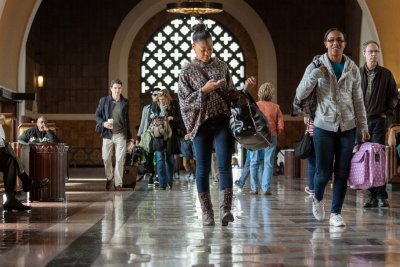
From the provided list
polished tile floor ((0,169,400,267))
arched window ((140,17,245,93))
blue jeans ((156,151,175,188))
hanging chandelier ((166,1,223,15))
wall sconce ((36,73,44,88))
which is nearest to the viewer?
polished tile floor ((0,169,400,267))

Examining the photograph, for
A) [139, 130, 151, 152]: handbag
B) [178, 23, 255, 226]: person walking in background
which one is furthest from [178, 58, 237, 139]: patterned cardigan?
[139, 130, 151, 152]: handbag

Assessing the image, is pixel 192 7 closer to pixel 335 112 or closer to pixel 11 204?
pixel 11 204

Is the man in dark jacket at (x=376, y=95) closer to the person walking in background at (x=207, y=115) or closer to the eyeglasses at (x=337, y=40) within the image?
the eyeglasses at (x=337, y=40)

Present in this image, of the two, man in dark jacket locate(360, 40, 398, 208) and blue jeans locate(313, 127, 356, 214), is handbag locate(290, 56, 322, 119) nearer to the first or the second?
blue jeans locate(313, 127, 356, 214)

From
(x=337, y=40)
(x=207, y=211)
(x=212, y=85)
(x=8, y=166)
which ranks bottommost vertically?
(x=207, y=211)

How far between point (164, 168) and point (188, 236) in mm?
6406

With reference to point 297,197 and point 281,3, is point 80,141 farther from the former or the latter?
point 297,197

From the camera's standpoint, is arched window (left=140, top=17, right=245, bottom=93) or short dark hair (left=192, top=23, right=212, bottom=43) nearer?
short dark hair (left=192, top=23, right=212, bottom=43)

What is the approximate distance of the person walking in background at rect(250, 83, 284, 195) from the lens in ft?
35.4

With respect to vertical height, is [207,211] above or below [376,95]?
below

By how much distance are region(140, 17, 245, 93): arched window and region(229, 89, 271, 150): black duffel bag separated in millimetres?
17113

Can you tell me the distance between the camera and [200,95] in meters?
6.38

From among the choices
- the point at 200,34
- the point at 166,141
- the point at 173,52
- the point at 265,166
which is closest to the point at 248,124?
the point at 200,34

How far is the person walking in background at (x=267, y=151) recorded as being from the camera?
35.4 ft
